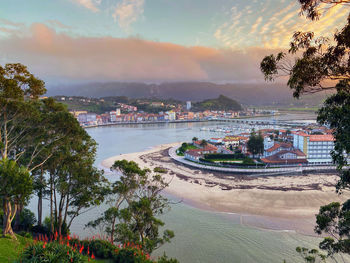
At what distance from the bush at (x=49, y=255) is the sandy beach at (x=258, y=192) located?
10.3m

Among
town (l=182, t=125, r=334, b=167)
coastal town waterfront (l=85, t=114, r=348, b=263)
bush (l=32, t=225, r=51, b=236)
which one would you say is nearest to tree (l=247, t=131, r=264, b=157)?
town (l=182, t=125, r=334, b=167)

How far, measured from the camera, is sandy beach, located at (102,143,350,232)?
1339 centimetres

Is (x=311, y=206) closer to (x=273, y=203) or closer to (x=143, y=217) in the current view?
(x=273, y=203)

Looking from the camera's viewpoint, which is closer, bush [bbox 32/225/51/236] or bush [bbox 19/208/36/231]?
bush [bbox 32/225/51/236]

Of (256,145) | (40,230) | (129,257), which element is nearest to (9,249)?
(129,257)

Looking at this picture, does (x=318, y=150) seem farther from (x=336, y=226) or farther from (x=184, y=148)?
(x=336, y=226)

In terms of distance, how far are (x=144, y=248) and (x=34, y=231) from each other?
14.7 ft

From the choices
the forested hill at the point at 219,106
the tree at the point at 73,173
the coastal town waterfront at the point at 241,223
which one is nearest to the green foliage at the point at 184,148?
the coastal town waterfront at the point at 241,223

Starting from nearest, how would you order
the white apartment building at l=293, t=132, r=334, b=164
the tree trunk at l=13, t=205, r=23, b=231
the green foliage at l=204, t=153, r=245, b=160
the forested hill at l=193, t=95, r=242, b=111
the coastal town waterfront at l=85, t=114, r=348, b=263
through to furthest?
the tree trunk at l=13, t=205, r=23, b=231 → the coastal town waterfront at l=85, t=114, r=348, b=263 → the white apartment building at l=293, t=132, r=334, b=164 → the green foliage at l=204, t=153, r=245, b=160 → the forested hill at l=193, t=95, r=242, b=111

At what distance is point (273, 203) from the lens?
14352mm

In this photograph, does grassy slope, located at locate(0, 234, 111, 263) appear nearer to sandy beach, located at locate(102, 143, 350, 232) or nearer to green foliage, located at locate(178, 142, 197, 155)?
sandy beach, located at locate(102, 143, 350, 232)

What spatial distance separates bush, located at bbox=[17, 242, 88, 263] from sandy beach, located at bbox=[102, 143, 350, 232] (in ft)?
33.8

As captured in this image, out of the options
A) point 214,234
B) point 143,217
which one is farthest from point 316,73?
point 214,234

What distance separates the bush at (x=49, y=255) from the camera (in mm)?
4156
